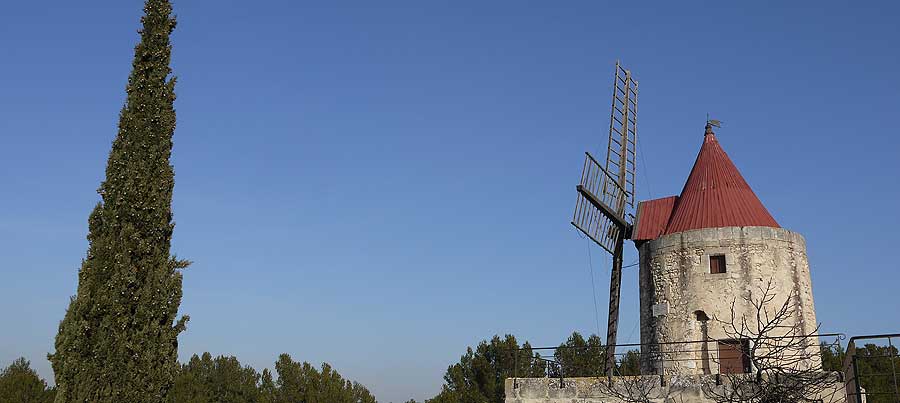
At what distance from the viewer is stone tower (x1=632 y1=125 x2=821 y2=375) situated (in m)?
13.5

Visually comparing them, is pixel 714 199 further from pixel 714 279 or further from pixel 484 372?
pixel 484 372

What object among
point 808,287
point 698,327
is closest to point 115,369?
point 698,327

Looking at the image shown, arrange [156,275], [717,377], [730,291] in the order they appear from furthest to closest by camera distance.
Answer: [730,291], [717,377], [156,275]

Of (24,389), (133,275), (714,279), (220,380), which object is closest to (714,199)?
(714,279)

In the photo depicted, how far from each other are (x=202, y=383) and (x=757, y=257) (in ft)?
67.4

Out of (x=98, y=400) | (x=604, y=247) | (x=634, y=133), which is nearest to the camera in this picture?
(x=98, y=400)

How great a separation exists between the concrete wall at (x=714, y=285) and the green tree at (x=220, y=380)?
17.2 m

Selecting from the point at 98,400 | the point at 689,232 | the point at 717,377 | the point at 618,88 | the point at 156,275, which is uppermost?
the point at 618,88

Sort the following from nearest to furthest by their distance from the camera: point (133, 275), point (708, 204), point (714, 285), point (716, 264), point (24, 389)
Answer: point (133, 275) → point (714, 285) → point (716, 264) → point (708, 204) → point (24, 389)

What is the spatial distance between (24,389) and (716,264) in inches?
659

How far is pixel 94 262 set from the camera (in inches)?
364

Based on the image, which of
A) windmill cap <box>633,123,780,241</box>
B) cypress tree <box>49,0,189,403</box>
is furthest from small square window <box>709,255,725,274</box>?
cypress tree <box>49,0,189,403</box>

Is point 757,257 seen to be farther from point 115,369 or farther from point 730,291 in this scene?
point 115,369

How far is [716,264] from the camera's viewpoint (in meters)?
13.9
